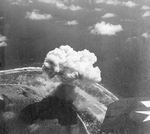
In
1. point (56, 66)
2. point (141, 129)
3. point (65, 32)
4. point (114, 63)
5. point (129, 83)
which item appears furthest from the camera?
point (65, 32)

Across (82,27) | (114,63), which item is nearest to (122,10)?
(82,27)

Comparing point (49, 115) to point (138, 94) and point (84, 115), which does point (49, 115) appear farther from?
point (138, 94)

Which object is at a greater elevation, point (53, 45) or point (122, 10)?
point (122, 10)

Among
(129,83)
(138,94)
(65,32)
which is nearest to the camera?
(138,94)

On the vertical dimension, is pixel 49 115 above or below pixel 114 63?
below

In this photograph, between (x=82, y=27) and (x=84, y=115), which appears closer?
(x=84, y=115)

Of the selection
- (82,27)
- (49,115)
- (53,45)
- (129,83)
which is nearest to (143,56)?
(129,83)

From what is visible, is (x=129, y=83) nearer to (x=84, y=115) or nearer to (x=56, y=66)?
(x=84, y=115)

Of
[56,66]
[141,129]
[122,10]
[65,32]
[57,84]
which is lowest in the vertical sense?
[57,84]

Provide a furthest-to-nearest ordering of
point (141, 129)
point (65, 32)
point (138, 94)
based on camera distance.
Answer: point (65, 32) → point (138, 94) → point (141, 129)
